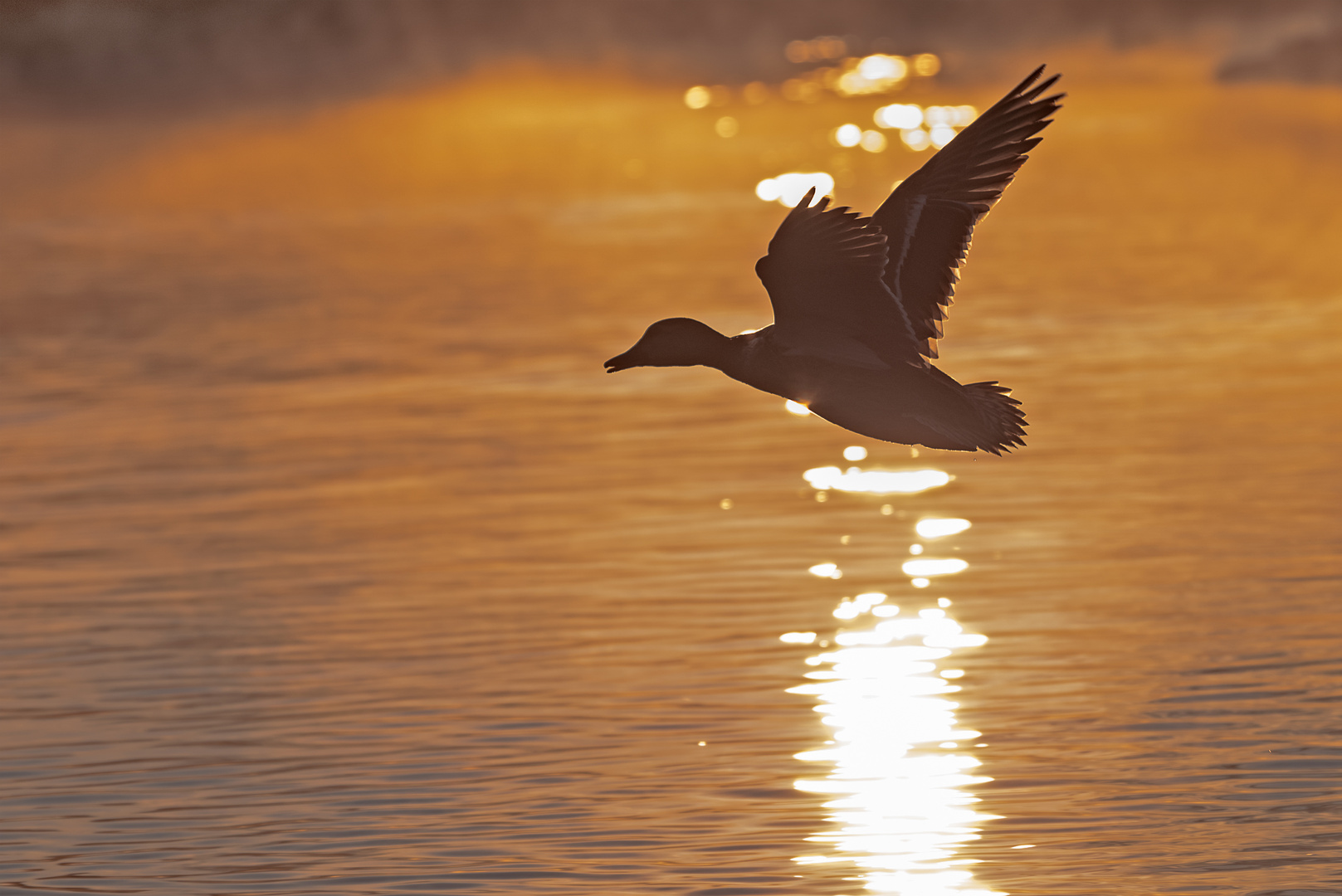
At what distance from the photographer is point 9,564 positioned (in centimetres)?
3534

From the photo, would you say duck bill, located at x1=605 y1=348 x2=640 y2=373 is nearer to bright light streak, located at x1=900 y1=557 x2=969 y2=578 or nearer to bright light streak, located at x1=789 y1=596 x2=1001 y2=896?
bright light streak, located at x1=789 y1=596 x2=1001 y2=896

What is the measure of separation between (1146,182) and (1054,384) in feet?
397

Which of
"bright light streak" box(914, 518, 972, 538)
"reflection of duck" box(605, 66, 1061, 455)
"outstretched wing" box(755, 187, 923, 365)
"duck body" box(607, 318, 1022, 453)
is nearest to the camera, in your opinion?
"outstretched wing" box(755, 187, 923, 365)

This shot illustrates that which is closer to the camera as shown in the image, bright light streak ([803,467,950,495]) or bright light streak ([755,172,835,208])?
bright light streak ([803,467,950,495])

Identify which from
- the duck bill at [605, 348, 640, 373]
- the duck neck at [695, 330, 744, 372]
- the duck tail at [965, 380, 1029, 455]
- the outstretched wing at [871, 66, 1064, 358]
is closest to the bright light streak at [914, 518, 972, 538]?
the outstretched wing at [871, 66, 1064, 358]

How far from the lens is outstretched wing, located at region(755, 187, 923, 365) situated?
51.2 ft

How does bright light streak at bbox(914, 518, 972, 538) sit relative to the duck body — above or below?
above

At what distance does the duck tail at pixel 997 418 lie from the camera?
15914 millimetres

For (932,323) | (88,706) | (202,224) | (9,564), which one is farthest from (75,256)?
(932,323)

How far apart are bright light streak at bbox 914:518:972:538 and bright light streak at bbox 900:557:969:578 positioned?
5.79ft

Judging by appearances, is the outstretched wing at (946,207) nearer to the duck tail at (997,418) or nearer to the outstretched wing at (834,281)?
the outstretched wing at (834,281)

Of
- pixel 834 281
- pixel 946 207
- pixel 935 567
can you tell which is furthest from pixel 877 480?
pixel 834 281

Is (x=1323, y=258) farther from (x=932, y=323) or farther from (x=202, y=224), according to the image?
(x=202, y=224)

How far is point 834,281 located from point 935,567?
16.8 m
